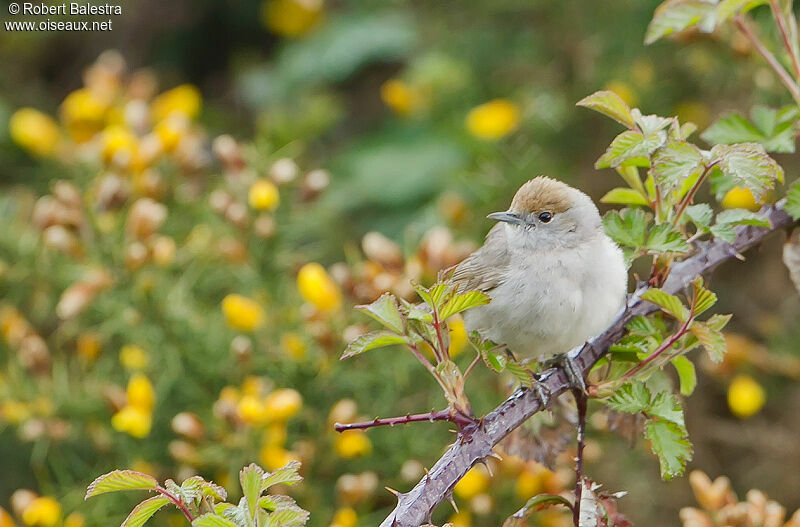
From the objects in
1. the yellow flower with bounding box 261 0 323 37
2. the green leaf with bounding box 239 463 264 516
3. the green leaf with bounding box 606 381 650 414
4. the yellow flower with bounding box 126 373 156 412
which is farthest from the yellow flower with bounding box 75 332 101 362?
the yellow flower with bounding box 261 0 323 37

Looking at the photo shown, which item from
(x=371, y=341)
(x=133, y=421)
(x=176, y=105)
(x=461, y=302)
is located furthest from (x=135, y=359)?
(x=461, y=302)

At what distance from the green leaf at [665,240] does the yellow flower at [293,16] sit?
256cm

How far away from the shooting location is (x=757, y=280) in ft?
10.1

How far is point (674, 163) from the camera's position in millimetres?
1295

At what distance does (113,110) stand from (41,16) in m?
1.00

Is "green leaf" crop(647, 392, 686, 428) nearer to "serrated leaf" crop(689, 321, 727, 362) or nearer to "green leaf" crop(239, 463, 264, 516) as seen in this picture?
"serrated leaf" crop(689, 321, 727, 362)

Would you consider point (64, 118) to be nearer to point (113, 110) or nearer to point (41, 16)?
point (113, 110)

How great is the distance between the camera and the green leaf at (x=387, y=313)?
3.98ft

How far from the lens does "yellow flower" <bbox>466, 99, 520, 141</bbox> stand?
9.23 ft

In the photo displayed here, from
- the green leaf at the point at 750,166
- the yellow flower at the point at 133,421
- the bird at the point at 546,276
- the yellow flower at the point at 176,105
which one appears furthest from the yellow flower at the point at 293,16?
the green leaf at the point at 750,166

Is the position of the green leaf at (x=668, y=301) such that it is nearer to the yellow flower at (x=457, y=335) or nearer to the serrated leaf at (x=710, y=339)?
the serrated leaf at (x=710, y=339)

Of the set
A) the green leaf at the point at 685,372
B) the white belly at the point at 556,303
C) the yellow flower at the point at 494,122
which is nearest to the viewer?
the green leaf at the point at 685,372

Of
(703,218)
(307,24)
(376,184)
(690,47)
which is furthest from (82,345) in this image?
(690,47)

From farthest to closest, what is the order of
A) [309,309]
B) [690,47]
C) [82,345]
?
[690,47] < [82,345] < [309,309]
